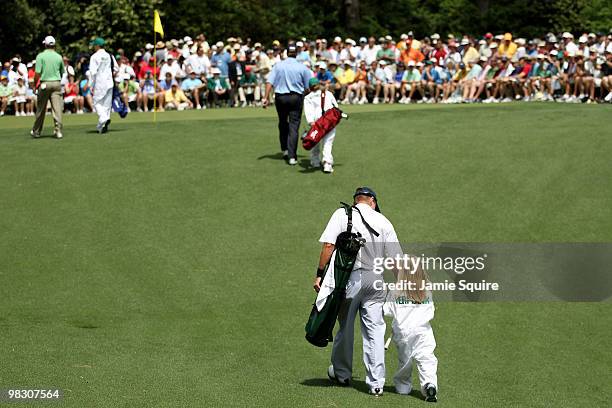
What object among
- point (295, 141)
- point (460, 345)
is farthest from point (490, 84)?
point (460, 345)

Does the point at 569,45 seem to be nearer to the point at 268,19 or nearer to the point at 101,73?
the point at 101,73

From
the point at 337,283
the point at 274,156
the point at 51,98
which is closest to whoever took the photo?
the point at 337,283

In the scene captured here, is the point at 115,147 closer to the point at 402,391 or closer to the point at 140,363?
the point at 140,363

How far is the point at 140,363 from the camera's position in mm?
13188

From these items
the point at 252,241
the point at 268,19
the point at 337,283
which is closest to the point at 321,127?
the point at 252,241

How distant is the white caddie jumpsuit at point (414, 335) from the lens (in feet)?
38.9

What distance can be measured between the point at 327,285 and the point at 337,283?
0.12 meters

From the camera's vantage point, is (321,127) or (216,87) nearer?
(321,127)

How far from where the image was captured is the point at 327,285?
1177 cm

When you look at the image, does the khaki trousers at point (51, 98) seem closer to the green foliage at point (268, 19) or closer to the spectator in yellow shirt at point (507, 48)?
the spectator in yellow shirt at point (507, 48)

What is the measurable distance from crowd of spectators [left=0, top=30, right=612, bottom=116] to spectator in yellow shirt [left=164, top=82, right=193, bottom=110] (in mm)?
31

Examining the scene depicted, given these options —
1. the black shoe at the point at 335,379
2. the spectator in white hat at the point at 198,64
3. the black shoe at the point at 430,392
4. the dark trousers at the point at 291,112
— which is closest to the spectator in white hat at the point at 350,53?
the spectator in white hat at the point at 198,64

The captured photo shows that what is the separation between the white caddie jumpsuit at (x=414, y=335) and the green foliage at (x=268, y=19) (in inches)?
1314

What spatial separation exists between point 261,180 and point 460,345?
8.77 meters
